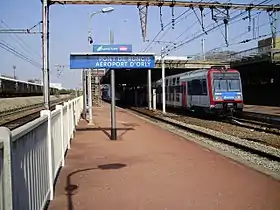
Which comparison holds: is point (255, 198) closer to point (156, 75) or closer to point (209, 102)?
point (209, 102)

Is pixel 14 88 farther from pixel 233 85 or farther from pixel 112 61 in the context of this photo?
pixel 112 61

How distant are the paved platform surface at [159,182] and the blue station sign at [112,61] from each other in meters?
3.48

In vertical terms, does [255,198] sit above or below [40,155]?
below

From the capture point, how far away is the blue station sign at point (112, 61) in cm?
1374

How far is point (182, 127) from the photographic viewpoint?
20.6 m

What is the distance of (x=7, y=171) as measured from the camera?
307 cm

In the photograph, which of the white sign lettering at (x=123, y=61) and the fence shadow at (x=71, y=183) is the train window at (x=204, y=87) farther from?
the fence shadow at (x=71, y=183)

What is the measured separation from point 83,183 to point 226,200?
9.08ft

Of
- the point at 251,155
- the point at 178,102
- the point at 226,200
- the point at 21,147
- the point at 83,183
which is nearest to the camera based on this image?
the point at 21,147

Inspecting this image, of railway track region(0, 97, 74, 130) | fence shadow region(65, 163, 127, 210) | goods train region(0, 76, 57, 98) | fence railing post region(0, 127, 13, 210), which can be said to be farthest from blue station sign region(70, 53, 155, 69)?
goods train region(0, 76, 57, 98)

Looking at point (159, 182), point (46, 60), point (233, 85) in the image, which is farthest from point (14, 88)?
point (159, 182)

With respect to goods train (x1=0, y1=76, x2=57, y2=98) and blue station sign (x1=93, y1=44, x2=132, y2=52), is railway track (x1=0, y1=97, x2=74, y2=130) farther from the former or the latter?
goods train (x1=0, y1=76, x2=57, y2=98)

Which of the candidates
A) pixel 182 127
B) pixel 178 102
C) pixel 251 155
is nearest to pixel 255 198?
pixel 251 155

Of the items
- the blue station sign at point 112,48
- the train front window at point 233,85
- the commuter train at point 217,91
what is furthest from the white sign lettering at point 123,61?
the train front window at point 233,85
